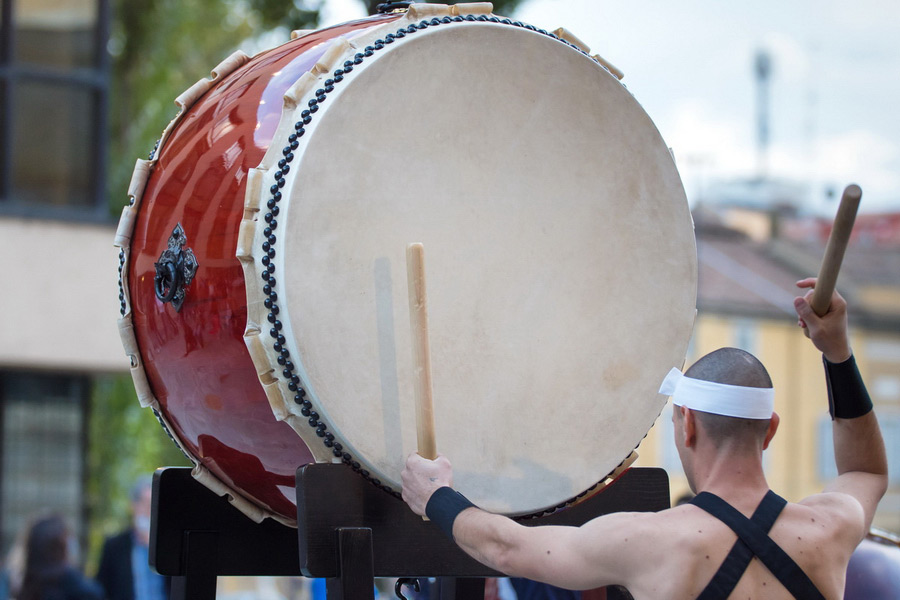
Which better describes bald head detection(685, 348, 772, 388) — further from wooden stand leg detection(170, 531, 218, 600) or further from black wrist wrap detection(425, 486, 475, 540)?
wooden stand leg detection(170, 531, 218, 600)

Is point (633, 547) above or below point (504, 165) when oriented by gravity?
below

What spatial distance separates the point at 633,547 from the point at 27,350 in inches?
246

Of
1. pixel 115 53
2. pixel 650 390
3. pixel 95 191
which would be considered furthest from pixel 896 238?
pixel 650 390

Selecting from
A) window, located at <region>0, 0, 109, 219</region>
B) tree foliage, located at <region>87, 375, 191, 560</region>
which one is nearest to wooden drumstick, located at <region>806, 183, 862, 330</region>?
window, located at <region>0, 0, 109, 219</region>

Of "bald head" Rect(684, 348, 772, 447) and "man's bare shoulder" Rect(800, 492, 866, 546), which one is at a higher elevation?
"bald head" Rect(684, 348, 772, 447)

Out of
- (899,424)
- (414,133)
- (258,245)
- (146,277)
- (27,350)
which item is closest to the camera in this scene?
(258,245)

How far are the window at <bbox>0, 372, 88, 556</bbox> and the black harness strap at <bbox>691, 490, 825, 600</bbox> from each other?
666 centimetres

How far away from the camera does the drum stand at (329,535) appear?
1.89 metres

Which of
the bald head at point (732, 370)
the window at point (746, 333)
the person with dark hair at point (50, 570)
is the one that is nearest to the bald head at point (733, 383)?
the bald head at point (732, 370)

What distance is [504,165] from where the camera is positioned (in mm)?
2109

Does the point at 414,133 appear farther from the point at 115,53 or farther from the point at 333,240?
the point at 115,53

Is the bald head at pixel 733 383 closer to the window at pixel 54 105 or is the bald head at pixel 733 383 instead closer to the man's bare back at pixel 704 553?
the man's bare back at pixel 704 553

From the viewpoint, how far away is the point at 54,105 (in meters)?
7.65

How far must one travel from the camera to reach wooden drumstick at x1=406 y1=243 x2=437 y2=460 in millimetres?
1896
